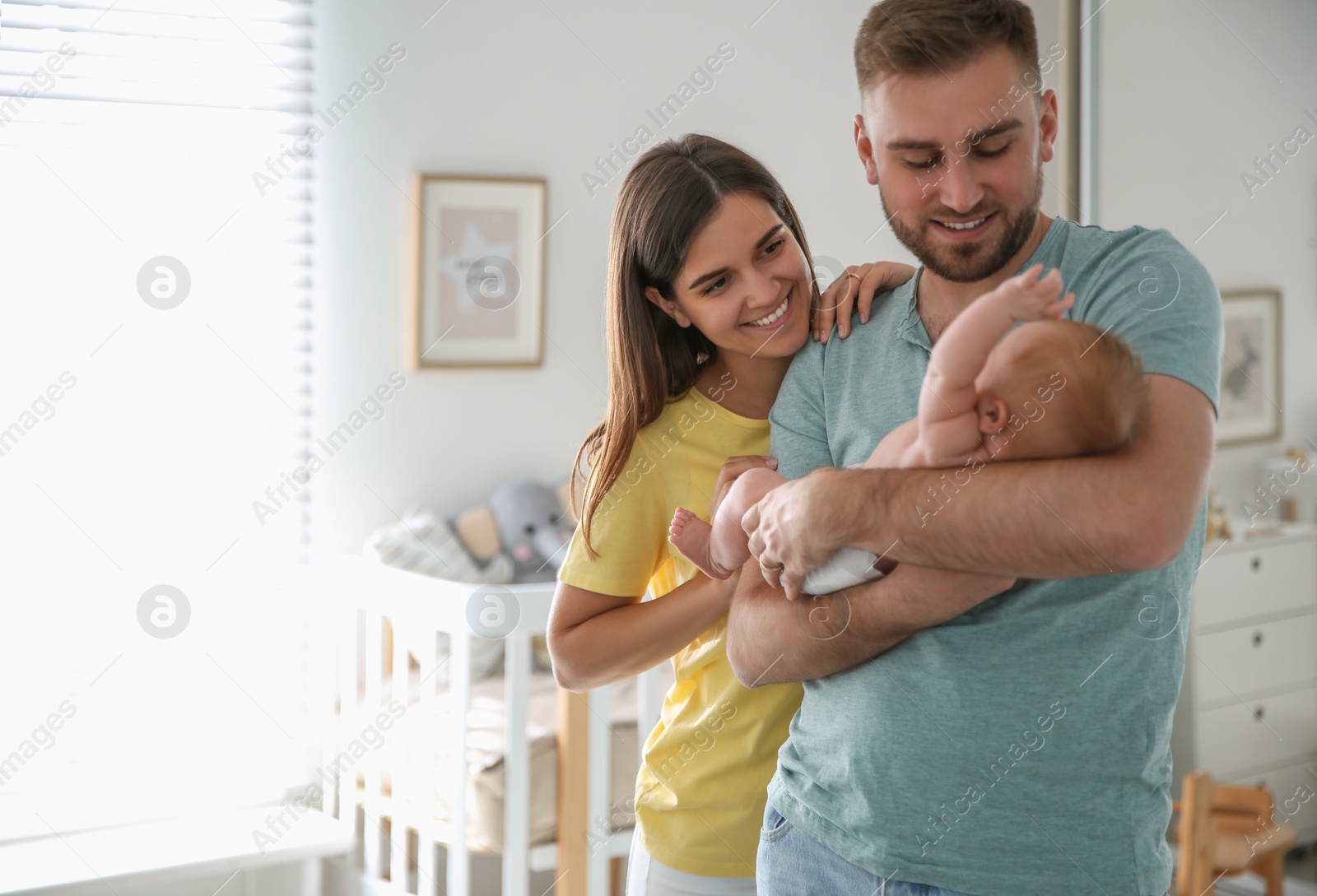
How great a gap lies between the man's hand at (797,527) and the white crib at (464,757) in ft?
3.63

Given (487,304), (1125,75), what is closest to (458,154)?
(487,304)

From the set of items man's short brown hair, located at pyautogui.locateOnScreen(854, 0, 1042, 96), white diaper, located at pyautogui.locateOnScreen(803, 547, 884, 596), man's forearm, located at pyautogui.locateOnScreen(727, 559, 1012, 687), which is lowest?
man's forearm, located at pyautogui.locateOnScreen(727, 559, 1012, 687)

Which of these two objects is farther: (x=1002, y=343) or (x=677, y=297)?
(x=677, y=297)

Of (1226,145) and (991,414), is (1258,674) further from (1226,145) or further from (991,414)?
(991,414)

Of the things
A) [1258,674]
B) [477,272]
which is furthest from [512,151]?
[1258,674]

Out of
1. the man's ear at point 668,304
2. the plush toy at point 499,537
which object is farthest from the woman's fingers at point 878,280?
the plush toy at point 499,537

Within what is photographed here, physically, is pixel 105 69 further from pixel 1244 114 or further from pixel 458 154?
pixel 1244 114

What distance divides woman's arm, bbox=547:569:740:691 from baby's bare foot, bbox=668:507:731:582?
0.06ft

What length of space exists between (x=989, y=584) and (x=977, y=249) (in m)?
0.31

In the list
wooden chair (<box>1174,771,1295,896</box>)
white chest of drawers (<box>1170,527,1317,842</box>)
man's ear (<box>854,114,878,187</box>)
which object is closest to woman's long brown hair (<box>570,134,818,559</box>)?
man's ear (<box>854,114,878,187</box>)

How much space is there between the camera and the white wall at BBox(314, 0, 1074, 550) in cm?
278

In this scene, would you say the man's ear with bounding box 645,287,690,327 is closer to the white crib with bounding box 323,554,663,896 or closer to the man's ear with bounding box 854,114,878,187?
the man's ear with bounding box 854,114,878,187

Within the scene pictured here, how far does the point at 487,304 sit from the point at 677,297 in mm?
1806

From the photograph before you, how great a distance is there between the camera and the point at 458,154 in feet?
9.44
